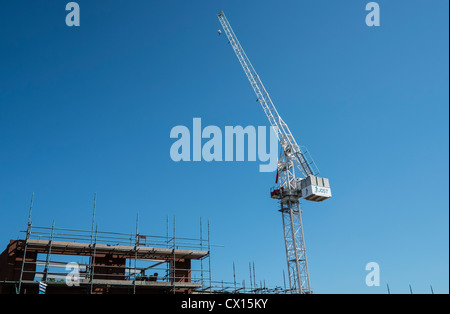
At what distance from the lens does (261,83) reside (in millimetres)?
73438

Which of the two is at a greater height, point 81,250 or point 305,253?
point 305,253

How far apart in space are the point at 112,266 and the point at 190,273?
278 inches

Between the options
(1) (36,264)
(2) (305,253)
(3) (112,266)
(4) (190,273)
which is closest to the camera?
(1) (36,264)

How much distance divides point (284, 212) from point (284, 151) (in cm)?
1075
